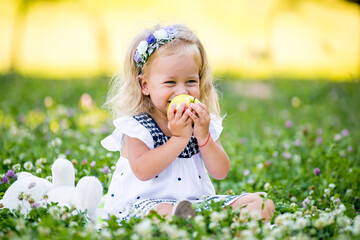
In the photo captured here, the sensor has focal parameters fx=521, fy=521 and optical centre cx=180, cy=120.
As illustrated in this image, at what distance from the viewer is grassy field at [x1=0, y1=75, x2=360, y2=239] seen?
248 cm

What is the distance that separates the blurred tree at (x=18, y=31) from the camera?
9.01 metres

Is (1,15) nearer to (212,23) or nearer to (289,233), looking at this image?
(212,23)

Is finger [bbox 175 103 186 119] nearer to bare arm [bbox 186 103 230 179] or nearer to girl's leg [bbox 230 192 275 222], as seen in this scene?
bare arm [bbox 186 103 230 179]

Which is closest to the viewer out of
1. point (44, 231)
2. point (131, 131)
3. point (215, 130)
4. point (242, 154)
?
point (44, 231)

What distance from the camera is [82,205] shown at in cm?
284

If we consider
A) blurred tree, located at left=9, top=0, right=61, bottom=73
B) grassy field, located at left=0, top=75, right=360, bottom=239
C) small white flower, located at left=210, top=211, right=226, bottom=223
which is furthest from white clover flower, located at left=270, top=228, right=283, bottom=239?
blurred tree, located at left=9, top=0, right=61, bottom=73

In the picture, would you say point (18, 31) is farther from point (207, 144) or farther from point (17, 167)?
point (207, 144)

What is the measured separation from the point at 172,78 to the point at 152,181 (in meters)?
0.61

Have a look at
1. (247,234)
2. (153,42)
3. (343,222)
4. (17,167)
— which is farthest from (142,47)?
(343,222)

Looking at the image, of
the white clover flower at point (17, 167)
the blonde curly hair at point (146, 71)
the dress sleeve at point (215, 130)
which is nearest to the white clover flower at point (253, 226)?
the dress sleeve at point (215, 130)

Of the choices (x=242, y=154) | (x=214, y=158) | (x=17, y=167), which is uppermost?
(x=214, y=158)

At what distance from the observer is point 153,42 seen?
10.3 ft

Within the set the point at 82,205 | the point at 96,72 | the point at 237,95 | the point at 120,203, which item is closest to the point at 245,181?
the point at 120,203

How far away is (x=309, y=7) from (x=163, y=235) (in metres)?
8.35
